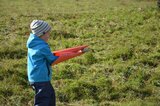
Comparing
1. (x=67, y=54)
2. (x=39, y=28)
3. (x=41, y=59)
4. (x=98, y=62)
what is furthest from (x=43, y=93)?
(x=98, y=62)

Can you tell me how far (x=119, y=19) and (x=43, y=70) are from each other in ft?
28.6

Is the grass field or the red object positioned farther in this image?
the grass field

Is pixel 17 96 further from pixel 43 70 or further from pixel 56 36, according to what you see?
pixel 56 36

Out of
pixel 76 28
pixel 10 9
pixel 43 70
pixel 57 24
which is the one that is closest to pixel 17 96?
pixel 43 70

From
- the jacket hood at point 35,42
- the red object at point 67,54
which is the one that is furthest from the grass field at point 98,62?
the jacket hood at point 35,42

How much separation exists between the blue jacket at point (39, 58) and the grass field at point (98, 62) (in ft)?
4.50

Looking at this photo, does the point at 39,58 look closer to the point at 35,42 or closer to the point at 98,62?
the point at 35,42

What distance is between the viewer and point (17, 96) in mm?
6473

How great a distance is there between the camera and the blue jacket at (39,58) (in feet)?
16.0

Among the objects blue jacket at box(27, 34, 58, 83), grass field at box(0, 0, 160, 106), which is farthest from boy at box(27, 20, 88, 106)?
grass field at box(0, 0, 160, 106)

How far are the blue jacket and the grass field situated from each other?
1.37m

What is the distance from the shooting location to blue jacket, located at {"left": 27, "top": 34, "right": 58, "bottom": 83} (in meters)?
4.88

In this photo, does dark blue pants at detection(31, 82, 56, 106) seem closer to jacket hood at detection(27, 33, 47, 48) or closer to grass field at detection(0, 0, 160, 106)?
jacket hood at detection(27, 33, 47, 48)

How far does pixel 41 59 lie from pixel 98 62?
368 cm
